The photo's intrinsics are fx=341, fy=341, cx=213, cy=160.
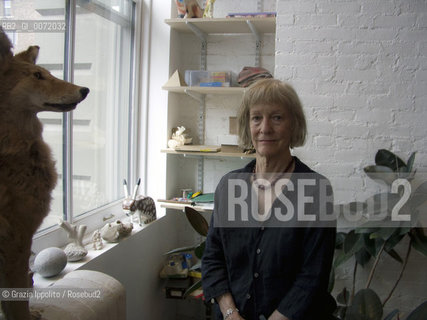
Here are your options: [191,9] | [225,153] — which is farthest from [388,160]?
[191,9]

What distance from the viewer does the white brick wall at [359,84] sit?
73.4 inches

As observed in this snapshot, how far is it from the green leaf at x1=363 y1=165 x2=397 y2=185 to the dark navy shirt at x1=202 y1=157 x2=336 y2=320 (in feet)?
2.79

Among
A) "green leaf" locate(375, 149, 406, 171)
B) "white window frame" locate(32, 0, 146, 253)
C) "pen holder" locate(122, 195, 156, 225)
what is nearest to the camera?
"white window frame" locate(32, 0, 146, 253)

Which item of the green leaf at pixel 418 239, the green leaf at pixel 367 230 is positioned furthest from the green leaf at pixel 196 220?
the green leaf at pixel 418 239

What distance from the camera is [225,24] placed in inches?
89.7

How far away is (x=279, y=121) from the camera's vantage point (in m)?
1.11

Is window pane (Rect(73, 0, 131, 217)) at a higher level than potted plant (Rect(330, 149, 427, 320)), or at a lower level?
higher

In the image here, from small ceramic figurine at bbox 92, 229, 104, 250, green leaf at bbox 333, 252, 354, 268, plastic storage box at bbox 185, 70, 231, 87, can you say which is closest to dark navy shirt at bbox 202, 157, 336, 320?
green leaf at bbox 333, 252, 354, 268

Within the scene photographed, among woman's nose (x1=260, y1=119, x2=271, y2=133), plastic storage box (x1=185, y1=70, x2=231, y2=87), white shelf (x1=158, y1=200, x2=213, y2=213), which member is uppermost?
plastic storage box (x1=185, y1=70, x2=231, y2=87)

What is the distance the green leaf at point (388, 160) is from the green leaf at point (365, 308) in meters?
0.68

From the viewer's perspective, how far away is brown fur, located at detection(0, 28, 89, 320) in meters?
0.71

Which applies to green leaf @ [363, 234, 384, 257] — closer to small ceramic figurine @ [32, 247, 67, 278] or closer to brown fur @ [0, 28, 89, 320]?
small ceramic figurine @ [32, 247, 67, 278]

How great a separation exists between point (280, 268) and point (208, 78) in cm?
154

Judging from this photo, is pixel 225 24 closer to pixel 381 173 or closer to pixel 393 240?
pixel 381 173
